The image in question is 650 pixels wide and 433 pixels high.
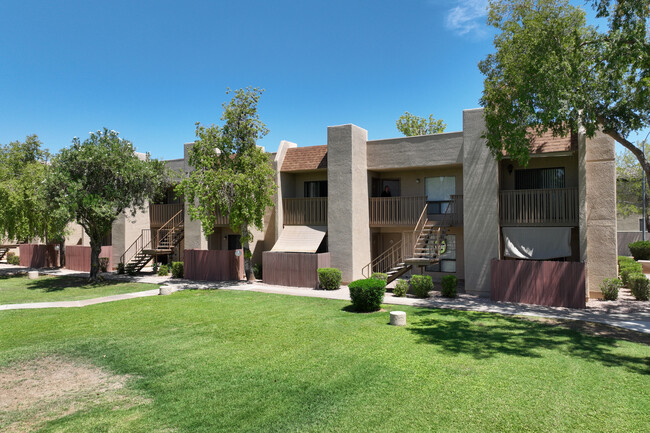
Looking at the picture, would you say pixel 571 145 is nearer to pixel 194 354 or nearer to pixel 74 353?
pixel 194 354

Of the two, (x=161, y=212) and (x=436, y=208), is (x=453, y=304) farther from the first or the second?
(x=161, y=212)

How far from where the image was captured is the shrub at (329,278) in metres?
20.8

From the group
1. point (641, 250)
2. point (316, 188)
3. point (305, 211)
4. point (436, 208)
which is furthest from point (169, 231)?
point (641, 250)

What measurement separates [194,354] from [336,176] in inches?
545

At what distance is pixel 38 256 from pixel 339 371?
33.1m

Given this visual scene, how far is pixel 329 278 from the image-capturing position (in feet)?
68.2

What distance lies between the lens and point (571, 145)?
18.1 m

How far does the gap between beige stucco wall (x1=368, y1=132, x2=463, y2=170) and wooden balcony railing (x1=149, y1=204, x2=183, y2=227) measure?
46.4ft

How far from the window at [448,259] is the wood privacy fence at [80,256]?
22.8 m

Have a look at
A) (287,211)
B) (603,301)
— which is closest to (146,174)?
(287,211)

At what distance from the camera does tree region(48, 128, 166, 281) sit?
869 inches

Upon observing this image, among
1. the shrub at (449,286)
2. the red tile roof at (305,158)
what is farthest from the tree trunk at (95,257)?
the shrub at (449,286)

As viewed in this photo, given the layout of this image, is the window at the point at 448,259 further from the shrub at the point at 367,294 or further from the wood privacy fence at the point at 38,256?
the wood privacy fence at the point at 38,256

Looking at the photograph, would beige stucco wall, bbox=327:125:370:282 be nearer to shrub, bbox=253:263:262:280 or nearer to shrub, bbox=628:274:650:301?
shrub, bbox=253:263:262:280
